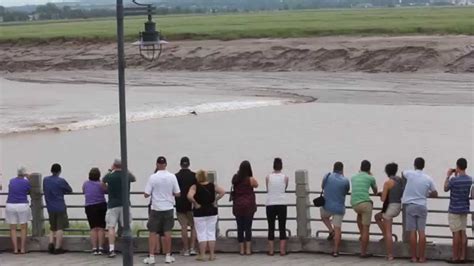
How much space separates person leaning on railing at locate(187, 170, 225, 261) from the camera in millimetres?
13570

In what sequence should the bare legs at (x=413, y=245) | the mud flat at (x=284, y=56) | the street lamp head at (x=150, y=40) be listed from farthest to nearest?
1. the mud flat at (x=284, y=56)
2. the bare legs at (x=413, y=245)
3. the street lamp head at (x=150, y=40)

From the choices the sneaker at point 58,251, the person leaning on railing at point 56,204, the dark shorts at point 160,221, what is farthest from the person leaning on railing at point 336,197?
the sneaker at point 58,251

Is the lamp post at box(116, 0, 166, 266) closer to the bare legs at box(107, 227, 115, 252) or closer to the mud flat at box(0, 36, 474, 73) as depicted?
the bare legs at box(107, 227, 115, 252)

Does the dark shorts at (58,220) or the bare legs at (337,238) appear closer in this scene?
the bare legs at (337,238)

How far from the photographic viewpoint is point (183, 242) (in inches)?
561

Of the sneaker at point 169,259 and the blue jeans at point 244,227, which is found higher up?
the blue jeans at point 244,227

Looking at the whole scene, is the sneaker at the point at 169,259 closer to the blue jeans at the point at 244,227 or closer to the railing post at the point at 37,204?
the blue jeans at the point at 244,227

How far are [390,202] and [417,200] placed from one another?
0.45m

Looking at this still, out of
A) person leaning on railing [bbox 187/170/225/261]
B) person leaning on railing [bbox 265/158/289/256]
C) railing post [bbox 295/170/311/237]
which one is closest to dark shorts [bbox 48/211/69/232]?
person leaning on railing [bbox 187/170/225/261]

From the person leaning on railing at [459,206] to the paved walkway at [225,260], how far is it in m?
0.38

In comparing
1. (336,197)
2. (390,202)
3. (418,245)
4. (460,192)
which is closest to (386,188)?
(390,202)

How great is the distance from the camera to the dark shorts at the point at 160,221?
1377cm

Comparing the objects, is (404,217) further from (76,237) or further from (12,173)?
(12,173)

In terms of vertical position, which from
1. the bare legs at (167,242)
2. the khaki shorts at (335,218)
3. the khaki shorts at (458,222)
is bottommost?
the bare legs at (167,242)
